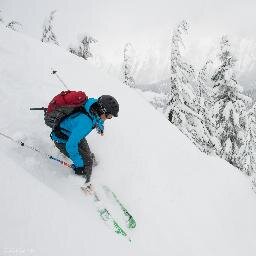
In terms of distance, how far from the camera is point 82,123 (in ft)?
21.5

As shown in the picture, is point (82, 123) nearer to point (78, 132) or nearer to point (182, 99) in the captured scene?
point (78, 132)

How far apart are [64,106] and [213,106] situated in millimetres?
21268

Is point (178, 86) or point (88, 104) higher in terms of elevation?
point (88, 104)

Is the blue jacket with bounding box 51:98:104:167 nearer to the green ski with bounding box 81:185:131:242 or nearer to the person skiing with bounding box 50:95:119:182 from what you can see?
the person skiing with bounding box 50:95:119:182

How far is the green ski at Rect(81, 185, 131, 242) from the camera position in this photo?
23.2 ft

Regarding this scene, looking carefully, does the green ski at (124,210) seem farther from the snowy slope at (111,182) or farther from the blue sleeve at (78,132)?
the blue sleeve at (78,132)

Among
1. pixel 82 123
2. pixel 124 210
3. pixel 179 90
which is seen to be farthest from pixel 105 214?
pixel 179 90

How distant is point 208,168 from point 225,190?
0.87 metres

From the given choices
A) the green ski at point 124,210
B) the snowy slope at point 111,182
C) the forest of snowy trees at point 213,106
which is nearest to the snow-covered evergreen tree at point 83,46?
the forest of snowy trees at point 213,106

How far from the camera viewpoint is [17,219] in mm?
5527

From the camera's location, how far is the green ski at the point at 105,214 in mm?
7059

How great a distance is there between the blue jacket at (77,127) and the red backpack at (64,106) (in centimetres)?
11

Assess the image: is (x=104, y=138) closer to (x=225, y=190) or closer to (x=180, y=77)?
(x=225, y=190)

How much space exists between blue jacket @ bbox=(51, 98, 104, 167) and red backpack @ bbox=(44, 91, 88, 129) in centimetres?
11
